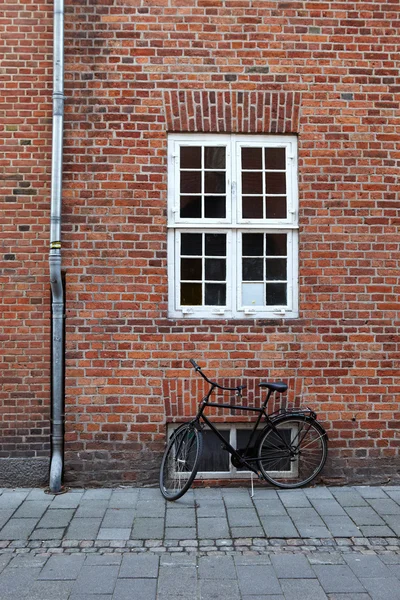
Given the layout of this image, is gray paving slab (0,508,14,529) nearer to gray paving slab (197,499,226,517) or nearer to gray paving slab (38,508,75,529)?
gray paving slab (38,508,75,529)

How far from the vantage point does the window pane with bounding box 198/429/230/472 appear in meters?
5.93

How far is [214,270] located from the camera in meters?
6.02

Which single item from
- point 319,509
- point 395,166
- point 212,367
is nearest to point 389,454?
point 319,509

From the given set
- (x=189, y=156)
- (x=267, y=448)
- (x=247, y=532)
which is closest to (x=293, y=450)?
(x=267, y=448)

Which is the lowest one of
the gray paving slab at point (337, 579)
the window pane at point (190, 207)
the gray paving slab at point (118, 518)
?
the gray paving slab at point (337, 579)

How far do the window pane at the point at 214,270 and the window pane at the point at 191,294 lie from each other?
0.15m

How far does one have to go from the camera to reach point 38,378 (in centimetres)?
583

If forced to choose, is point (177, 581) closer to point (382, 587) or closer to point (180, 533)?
point (180, 533)

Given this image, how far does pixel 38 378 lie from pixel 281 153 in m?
3.32

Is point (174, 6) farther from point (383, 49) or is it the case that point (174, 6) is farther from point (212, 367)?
point (212, 367)

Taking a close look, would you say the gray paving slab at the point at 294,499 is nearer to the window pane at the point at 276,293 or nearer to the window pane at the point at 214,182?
the window pane at the point at 276,293

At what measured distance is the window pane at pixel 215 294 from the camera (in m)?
6.00

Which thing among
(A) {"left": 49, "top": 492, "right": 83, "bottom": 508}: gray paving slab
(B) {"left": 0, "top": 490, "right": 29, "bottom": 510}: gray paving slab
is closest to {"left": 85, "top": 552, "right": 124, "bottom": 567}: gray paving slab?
(A) {"left": 49, "top": 492, "right": 83, "bottom": 508}: gray paving slab

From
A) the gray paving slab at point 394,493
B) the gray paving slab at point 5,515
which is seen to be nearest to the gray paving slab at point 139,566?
the gray paving slab at point 5,515
